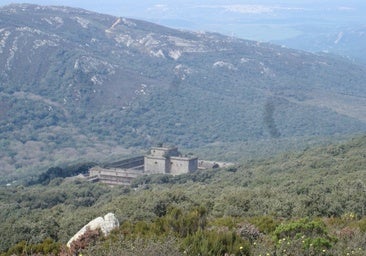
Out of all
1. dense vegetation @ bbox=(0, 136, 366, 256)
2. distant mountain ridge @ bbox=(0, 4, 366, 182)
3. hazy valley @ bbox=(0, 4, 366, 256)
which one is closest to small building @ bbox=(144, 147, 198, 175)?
hazy valley @ bbox=(0, 4, 366, 256)

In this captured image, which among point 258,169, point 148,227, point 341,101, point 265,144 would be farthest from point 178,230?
point 341,101

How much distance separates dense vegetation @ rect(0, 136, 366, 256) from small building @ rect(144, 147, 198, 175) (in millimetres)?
10519

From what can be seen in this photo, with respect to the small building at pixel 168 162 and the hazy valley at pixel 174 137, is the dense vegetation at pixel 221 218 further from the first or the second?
the small building at pixel 168 162

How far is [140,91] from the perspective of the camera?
122 m

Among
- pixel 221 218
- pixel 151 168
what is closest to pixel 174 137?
pixel 151 168

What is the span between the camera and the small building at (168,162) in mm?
57688

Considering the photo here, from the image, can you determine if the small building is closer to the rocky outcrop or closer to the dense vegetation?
the dense vegetation

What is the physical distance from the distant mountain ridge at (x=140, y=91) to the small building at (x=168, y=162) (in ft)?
68.1

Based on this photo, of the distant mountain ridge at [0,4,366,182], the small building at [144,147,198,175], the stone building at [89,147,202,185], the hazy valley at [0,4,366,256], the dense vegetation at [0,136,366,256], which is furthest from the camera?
the distant mountain ridge at [0,4,366,182]

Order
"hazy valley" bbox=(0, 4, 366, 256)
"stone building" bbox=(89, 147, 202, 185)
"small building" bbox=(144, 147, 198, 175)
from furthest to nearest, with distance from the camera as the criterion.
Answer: "small building" bbox=(144, 147, 198, 175), "stone building" bbox=(89, 147, 202, 185), "hazy valley" bbox=(0, 4, 366, 256)

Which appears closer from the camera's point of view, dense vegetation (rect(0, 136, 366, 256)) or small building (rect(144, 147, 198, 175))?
dense vegetation (rect(0, 136, 366, 256))

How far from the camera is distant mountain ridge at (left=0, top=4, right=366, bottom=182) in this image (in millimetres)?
102312

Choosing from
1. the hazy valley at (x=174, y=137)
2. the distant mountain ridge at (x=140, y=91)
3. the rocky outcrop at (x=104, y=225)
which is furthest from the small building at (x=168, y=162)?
the rocky outcrop at (x=104, y=225)

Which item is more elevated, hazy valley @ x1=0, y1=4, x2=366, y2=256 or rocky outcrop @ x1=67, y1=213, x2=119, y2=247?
rocky outcrop @ x1=67, y1=213, x2=119, y2=247
